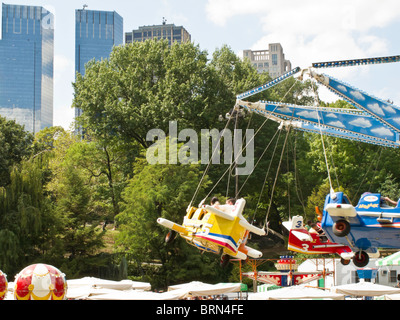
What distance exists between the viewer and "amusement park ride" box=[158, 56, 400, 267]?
642 inches

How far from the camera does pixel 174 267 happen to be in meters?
40.5

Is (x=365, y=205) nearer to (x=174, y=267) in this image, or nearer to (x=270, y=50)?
(x=174, y=267)

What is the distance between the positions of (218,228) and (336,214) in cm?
416

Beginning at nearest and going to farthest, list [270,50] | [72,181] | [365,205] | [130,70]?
[365,205]
[72,181]
[130,70]
[270,50]

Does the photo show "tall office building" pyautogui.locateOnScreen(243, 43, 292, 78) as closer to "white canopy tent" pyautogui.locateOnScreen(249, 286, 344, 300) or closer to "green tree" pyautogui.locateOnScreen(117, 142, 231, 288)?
"green tree" pyautogui.locateOnScreen(117, 142, 231, 288)

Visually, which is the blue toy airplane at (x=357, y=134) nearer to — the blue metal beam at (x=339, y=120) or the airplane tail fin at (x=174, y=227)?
the blue metal beam at (x=339, y=120)

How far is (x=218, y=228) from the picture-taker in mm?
18672

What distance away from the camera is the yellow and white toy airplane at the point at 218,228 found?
1864 centimetres

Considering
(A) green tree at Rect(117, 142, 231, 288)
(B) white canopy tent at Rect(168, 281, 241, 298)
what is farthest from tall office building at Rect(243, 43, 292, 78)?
(B) white canopy tent at Rect(168, 281, 241, 298)

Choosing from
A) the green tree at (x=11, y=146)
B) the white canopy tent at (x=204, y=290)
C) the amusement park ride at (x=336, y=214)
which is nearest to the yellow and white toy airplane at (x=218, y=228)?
the amusement park ride at (x=336, y=214)

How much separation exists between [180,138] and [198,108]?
138 inches
